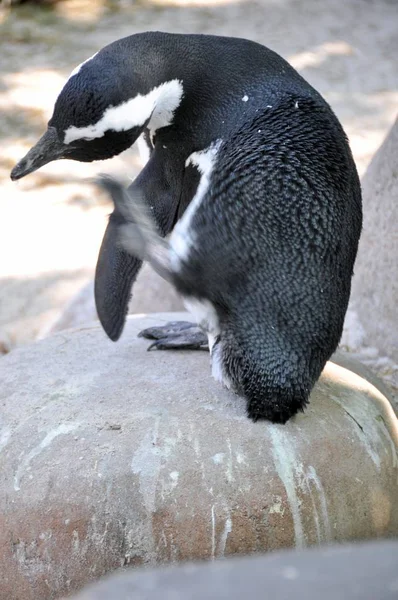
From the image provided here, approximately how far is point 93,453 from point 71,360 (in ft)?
1.38

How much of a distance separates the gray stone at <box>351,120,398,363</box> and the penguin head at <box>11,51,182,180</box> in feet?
2.92

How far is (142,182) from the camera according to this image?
204cm

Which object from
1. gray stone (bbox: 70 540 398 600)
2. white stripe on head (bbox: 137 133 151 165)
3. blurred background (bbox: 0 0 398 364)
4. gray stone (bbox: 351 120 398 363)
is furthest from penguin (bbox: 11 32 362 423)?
blurred background (bbox: 0 0 398 364)

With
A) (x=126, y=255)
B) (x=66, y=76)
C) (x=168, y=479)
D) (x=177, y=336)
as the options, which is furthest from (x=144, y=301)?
(x=66, y=76)

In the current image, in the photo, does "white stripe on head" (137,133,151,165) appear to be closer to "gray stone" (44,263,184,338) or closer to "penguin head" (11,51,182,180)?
"penguin head" (11,51,182,180)

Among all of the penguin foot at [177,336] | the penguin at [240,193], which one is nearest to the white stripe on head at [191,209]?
the penguin at [240,193]

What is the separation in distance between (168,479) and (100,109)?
0.71 meters

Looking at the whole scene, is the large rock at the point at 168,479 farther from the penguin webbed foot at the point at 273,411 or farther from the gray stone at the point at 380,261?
the gray stone at the point at 380,261

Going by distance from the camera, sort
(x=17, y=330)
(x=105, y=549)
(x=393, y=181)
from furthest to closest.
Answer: (x=17, y=330) < (x=393, y=181) < (x=105, y=549)

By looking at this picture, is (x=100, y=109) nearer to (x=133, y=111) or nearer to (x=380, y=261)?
(x=133, y=111)

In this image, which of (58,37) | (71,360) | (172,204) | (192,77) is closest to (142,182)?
(172,204)

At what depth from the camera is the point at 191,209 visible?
1.83m

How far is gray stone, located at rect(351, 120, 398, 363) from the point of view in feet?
8.33

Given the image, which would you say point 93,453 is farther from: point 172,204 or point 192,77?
point 192,77
